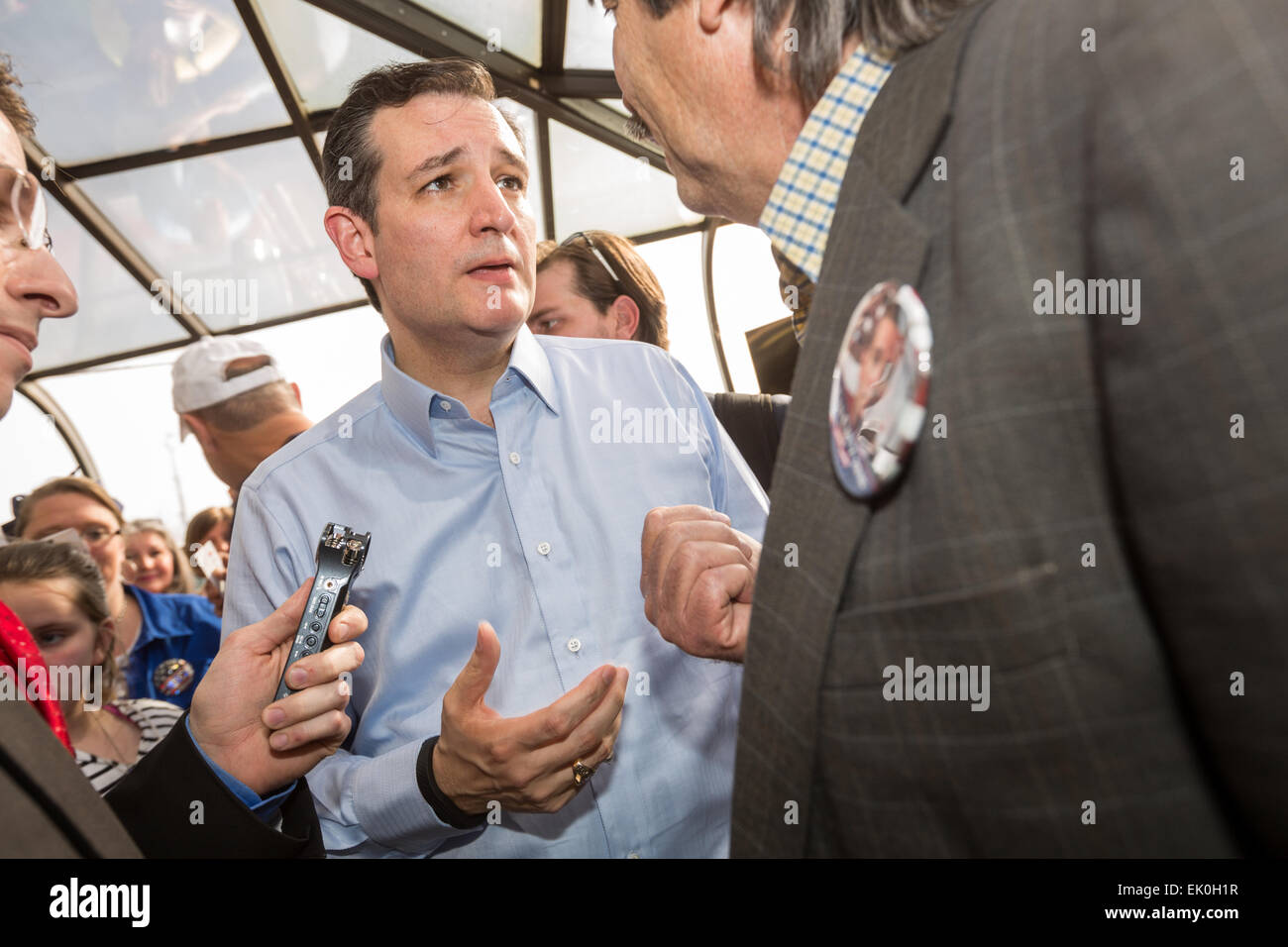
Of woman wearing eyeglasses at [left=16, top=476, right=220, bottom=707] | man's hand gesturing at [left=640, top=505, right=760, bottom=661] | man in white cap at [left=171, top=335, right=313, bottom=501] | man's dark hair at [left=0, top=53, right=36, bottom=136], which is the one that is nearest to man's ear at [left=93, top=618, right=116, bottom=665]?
woman wearing eyeglasses at [left=16, top=476, right=220, bottom=707]

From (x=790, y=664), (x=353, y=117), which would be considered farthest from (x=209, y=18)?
(x=790, y=664)

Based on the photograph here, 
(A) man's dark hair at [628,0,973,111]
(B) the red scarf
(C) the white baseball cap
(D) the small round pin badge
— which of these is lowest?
(D) the small round pin badge

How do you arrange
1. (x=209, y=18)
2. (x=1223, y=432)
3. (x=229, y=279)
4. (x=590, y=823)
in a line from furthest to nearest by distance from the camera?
(x=229, y=279) → (x=209, y=18) → (x=590, y=823) → (x=1223, y=432)

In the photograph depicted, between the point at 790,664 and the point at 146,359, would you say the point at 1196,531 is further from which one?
the point at 146,359

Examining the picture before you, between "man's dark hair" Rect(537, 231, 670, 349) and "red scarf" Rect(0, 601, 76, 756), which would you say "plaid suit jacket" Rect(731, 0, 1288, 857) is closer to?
"red scarf" Rect(0, 601, 76, 756)

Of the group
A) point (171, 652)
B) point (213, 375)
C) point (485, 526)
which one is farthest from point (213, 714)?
point (171, 652)

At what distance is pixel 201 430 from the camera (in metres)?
2.18

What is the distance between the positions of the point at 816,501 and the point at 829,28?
0.39 m

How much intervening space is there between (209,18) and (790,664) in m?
4.42

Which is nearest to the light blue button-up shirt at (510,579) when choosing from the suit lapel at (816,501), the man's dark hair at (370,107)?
the man's dark hair at (370,107)

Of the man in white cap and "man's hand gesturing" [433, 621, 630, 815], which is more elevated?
the man in white cap

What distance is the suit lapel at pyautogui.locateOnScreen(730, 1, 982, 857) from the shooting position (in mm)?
531

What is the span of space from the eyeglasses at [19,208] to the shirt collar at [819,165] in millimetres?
764

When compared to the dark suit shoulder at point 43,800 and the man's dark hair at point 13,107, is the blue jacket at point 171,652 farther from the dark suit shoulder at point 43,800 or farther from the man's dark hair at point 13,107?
the dark suit shoulder at point 43,800
